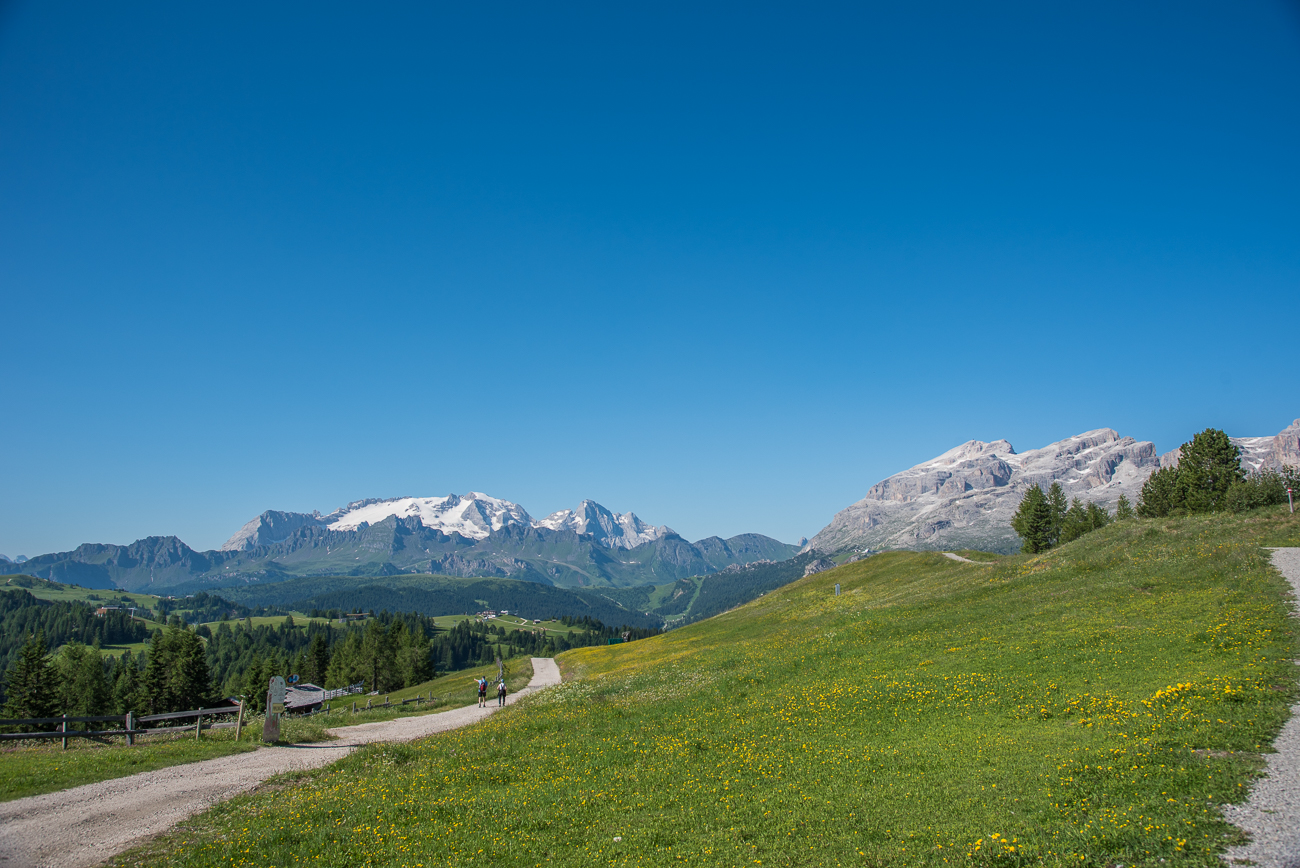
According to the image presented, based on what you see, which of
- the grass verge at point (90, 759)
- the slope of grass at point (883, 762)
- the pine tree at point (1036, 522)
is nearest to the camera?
the slope of grass at point (883, 762)

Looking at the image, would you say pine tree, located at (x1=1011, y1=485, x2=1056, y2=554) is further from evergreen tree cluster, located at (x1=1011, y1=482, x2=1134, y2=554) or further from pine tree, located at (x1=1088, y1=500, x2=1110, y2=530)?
pine tree, located at (x1=1088, y1=500, x2=1110, y2=530)

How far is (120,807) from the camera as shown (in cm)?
2078

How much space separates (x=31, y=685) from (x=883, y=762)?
114m

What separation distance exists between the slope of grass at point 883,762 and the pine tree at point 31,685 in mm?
86243

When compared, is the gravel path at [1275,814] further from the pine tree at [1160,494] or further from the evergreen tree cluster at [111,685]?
the evergreen tree cluster at [111,685]

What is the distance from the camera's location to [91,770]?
2533 centimetres

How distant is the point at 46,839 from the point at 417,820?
33.4 ft

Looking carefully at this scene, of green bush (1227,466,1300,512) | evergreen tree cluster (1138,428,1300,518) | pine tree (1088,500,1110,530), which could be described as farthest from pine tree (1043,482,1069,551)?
green bush (1227,466,1300,512)

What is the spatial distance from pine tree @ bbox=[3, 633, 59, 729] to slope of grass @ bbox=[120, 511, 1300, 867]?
86.2 metres

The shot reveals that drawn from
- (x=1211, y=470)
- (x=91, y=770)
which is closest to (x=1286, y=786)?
(x=91, y=770)

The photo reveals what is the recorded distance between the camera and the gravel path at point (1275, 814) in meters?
11.4

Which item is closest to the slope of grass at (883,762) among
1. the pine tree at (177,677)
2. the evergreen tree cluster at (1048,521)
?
the evergreen tree cluster at (1048,521)

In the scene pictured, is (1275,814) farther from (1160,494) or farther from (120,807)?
(1160,494)

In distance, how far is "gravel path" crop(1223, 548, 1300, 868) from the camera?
37.2 ft
